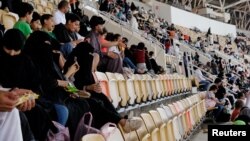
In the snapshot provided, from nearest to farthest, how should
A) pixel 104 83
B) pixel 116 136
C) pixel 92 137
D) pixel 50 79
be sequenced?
1. pixel 92 137
2. pixel 116 136
3. pixel 50 79
4. pixel 104 83

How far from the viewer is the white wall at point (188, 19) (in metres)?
22.4

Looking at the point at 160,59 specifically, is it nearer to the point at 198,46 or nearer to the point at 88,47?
the point at 88,47

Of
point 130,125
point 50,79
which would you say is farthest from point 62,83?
point 130,125

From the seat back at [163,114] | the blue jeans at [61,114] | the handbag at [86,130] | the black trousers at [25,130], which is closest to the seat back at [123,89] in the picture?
the seat back at [163,114]

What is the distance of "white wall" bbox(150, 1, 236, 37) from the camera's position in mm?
22375

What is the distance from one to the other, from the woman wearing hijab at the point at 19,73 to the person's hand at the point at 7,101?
524 mm

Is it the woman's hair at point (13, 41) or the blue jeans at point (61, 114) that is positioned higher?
the woman's hair at point (13, 41)

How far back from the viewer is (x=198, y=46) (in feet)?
63.8

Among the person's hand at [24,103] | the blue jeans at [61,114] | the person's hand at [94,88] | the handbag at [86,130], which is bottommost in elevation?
the handbag at [86,130]

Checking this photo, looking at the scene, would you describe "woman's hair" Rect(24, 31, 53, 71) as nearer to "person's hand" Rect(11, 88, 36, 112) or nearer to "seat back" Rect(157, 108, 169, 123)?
"person's hand" Rect(11, 88, 36, 112)

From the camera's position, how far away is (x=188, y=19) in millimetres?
24078

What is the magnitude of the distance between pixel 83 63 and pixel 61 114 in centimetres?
118

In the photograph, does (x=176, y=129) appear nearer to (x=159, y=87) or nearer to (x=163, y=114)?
(x=163, y=114)

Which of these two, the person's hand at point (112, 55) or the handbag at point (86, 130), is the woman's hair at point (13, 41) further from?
the person's hand at point (112, 55)
